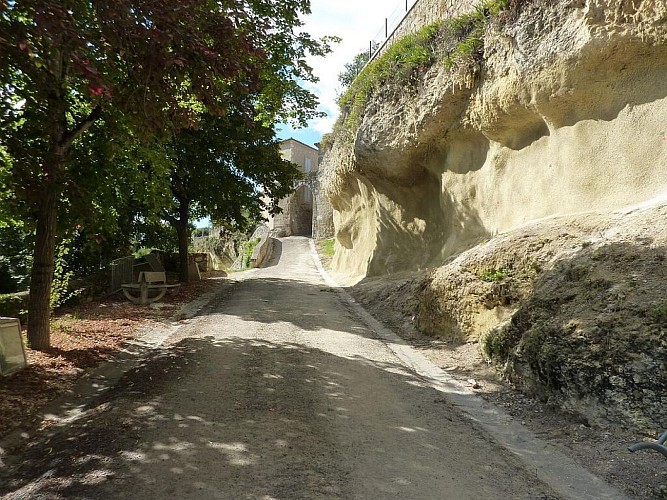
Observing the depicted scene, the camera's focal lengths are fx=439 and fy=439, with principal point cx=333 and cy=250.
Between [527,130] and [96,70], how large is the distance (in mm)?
8446

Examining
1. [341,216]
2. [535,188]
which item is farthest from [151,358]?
[341,216]

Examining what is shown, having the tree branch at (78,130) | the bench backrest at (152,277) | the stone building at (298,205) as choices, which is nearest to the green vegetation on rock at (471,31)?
the tree branch at (78,130)

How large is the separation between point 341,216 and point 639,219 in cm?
1913

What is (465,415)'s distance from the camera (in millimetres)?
4453

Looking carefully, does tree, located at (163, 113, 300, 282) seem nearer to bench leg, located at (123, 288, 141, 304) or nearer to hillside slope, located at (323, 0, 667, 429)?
bench leg, located at (123, 288, 141, 304)

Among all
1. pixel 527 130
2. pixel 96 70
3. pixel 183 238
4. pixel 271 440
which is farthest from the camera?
pixel 183 238

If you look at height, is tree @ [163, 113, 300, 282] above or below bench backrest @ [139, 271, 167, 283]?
above

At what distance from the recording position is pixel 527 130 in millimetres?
9141

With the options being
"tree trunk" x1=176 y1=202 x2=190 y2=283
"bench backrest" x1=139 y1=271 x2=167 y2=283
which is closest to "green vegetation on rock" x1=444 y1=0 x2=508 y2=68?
"bench backrest" x1=139 y1=271 x2=167 y2=283

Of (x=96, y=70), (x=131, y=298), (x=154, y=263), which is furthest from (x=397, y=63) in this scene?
(x=96, y=70)

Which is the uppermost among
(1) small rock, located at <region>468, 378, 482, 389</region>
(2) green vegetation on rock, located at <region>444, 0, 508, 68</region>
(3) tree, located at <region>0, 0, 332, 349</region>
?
(2) green vegetation on rock, located at <region>444, 0, 508, 68</region>

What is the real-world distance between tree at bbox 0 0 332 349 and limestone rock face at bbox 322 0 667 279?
521 centimetres

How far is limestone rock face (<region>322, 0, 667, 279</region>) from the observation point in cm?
673

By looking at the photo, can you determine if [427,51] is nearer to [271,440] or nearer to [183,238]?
[183,238]
